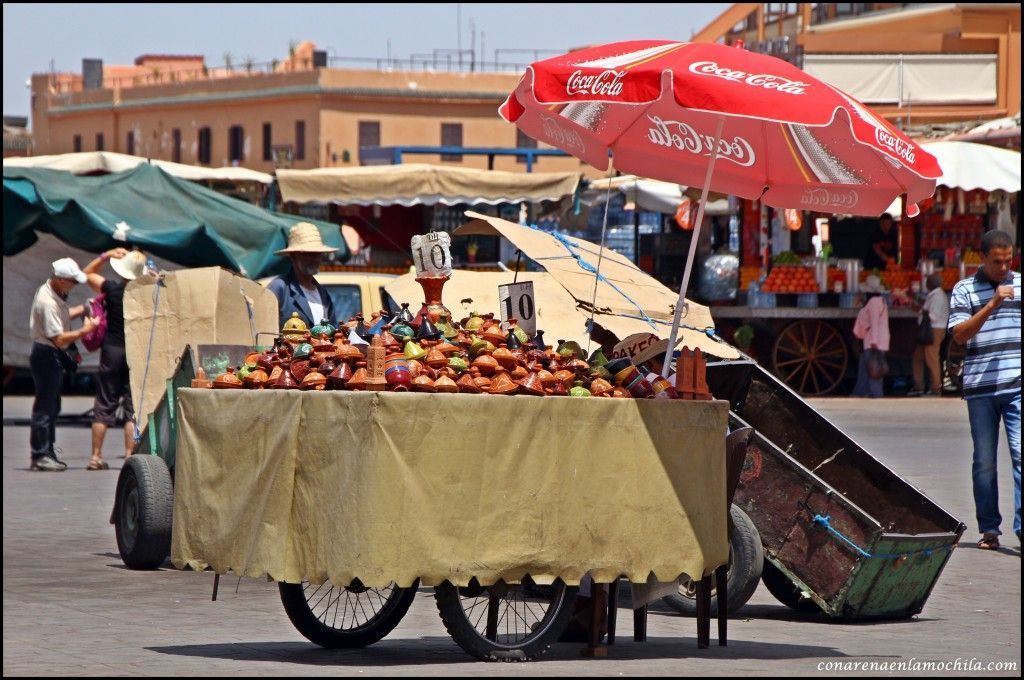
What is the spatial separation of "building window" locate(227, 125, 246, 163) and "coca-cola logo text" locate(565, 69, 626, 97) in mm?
62932

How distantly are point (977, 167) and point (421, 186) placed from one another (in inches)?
331

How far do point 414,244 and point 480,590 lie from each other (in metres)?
1.85

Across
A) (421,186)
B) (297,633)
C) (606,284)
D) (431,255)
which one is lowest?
(297,633)

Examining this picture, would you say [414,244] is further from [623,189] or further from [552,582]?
[623,189]

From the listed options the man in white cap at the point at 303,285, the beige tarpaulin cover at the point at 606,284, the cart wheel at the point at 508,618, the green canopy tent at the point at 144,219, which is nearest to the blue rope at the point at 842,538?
the beige tarpaulin cover at the point at 606,284

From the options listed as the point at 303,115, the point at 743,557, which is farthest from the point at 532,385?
the point at 303,115

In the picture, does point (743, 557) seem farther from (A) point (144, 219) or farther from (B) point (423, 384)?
(A) point (144, 219)

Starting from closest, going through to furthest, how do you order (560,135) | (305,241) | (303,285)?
(560,135) → (305,241) → (303,285)

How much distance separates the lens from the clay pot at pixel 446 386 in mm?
6715

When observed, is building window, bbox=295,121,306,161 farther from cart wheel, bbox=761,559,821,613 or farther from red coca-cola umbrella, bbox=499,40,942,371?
cart wheel, bbox=761,559,821,613

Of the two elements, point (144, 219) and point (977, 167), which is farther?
point (977, 167)

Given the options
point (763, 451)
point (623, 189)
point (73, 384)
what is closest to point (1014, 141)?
point (623, 189)

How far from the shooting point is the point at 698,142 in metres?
8.24

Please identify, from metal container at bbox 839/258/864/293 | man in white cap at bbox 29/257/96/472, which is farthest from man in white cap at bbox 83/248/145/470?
metal container at bbox 839/258/864/293
